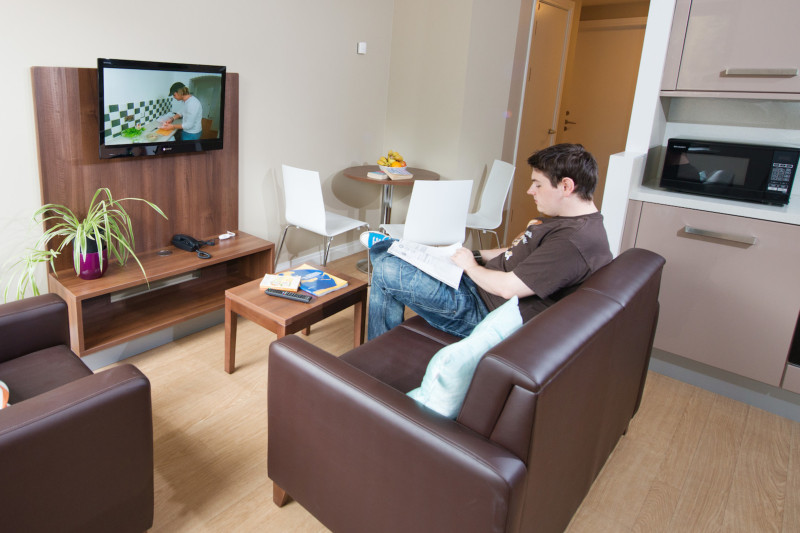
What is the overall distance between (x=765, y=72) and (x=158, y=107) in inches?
112

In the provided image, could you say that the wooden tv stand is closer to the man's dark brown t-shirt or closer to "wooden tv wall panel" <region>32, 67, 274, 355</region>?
"wooden tv wall panel" <region>32, 67, 274, 355</region>

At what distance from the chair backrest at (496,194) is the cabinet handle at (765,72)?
5.39 feet

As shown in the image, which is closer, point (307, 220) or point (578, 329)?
point (578, 329)

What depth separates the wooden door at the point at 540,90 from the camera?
4.81 metres

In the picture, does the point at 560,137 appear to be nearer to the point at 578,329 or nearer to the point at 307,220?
the point at 307,220

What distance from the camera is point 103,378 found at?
1.39 meters

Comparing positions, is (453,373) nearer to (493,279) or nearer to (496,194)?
(493,279)

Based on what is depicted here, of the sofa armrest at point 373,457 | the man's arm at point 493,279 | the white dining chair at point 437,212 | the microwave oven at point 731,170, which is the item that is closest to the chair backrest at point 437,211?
the white dining chair at point 437,212

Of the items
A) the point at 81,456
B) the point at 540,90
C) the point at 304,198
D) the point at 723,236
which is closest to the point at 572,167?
the point at 723,236

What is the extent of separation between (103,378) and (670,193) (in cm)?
258

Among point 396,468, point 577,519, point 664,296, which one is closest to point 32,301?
point 396,468

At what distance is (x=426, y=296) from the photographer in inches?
87.3

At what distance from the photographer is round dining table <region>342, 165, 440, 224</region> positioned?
12.5ft

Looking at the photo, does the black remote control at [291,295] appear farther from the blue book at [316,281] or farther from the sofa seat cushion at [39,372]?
the sofa seat cushion at [39,372]
